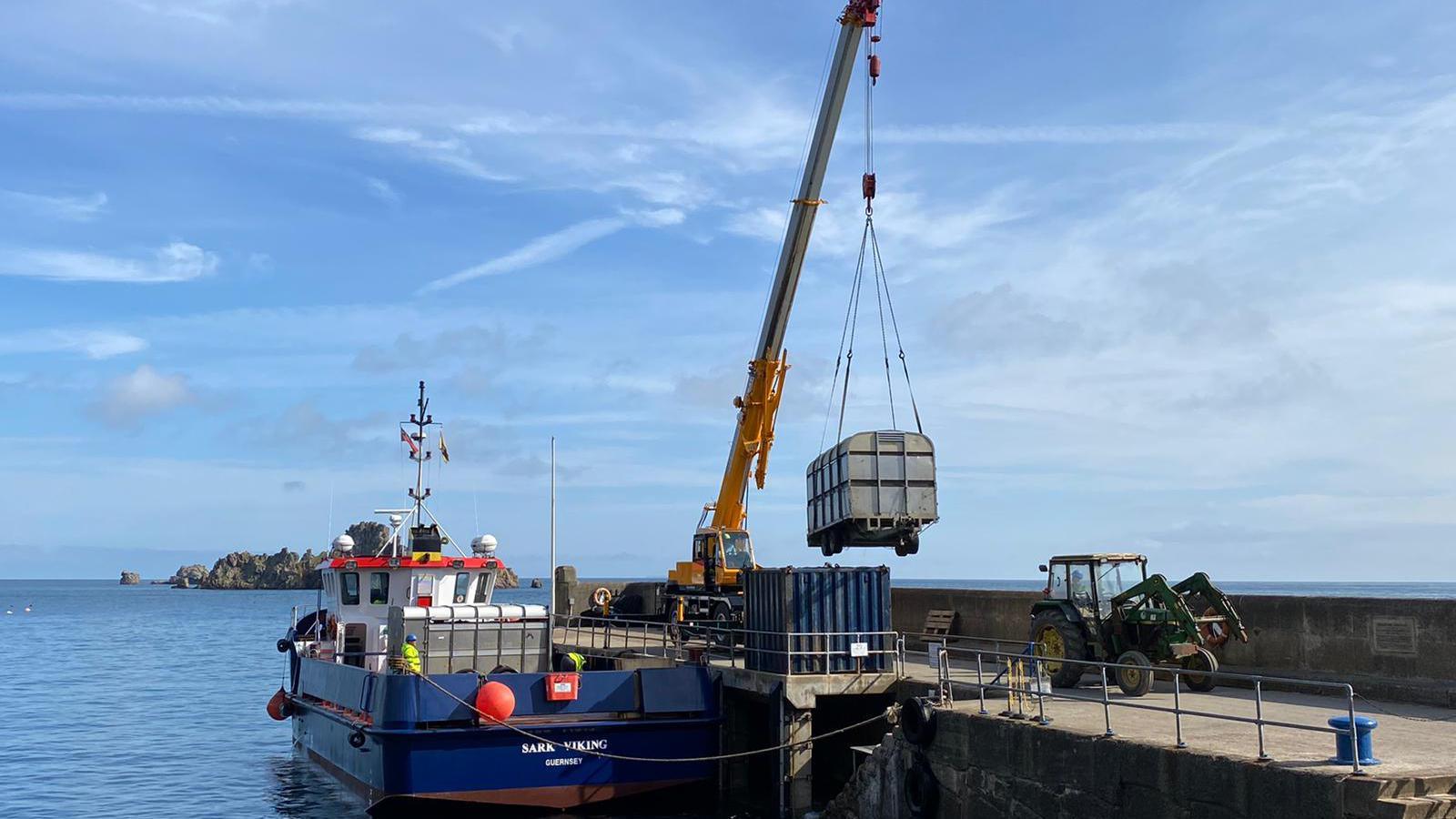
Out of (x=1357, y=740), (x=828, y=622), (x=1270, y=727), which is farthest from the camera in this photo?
(x=828, y=622)

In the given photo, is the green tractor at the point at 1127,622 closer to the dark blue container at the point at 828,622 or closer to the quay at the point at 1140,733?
the quay at the point at 1140,733

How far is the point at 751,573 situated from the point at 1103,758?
9.10 metres

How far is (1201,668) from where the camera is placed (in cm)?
1725

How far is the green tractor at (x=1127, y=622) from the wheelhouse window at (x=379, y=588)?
13.4 meters

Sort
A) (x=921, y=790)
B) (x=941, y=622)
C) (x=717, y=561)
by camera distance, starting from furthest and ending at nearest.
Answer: (x=717, y=561) → (x=941, y=622) → (x=921, y=790)

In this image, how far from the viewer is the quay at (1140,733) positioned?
10.8 meters

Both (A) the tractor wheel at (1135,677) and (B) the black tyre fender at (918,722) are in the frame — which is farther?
(A) the tractor wheel at (1135,677)

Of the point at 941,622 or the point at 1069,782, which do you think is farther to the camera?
the point at 941,622

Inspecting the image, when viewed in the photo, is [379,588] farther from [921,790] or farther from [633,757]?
[921,790]

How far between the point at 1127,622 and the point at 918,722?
436 cm

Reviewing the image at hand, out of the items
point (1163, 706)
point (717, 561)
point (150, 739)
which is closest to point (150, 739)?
point (150, 739)

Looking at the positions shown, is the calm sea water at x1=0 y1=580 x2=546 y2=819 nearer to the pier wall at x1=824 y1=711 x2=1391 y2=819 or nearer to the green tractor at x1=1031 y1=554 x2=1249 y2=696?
the pier wall at x1=824 y1=711 x2=1391 y2=819

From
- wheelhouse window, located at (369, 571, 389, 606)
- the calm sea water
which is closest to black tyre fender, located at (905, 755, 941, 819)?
the calm sea water

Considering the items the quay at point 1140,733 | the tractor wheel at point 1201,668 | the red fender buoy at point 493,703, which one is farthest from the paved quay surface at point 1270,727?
the red fender buoy at point 493,703
